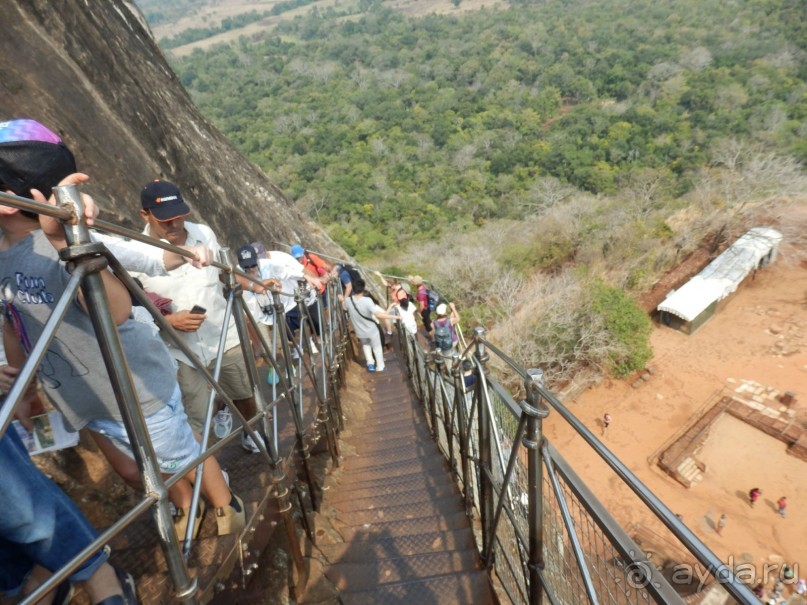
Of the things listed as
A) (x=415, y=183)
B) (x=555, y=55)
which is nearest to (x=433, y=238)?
(x=415, y=183)

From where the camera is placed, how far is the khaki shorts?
8.26ft

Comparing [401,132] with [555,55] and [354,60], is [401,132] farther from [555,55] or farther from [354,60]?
[354,60]

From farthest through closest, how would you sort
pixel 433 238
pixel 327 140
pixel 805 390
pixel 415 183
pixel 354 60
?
pixel 354 60
pixel 327 140
pixel 415 183
pixel 433 238
pixel 805 390

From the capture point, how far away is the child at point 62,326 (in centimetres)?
130

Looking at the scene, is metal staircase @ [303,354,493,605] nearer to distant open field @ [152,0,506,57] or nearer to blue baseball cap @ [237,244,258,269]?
blue baseball cap @ [237,244,258,269]

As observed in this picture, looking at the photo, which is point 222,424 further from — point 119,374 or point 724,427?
point 724,427

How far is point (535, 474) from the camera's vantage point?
154 centimetres

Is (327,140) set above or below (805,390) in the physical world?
above

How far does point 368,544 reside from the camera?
9.11 ft

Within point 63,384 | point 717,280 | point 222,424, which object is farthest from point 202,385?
point 717,280

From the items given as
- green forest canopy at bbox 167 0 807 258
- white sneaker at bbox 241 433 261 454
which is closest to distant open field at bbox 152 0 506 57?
green forest canopy at bbox 167 0 807 258

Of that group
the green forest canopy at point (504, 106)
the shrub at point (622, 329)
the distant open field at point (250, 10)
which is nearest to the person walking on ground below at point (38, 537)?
the shrub at point (622, 329)

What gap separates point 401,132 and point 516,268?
3595 centimetres

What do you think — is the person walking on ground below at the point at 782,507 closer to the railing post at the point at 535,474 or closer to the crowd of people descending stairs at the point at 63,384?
the railing post at the point at 535,474
